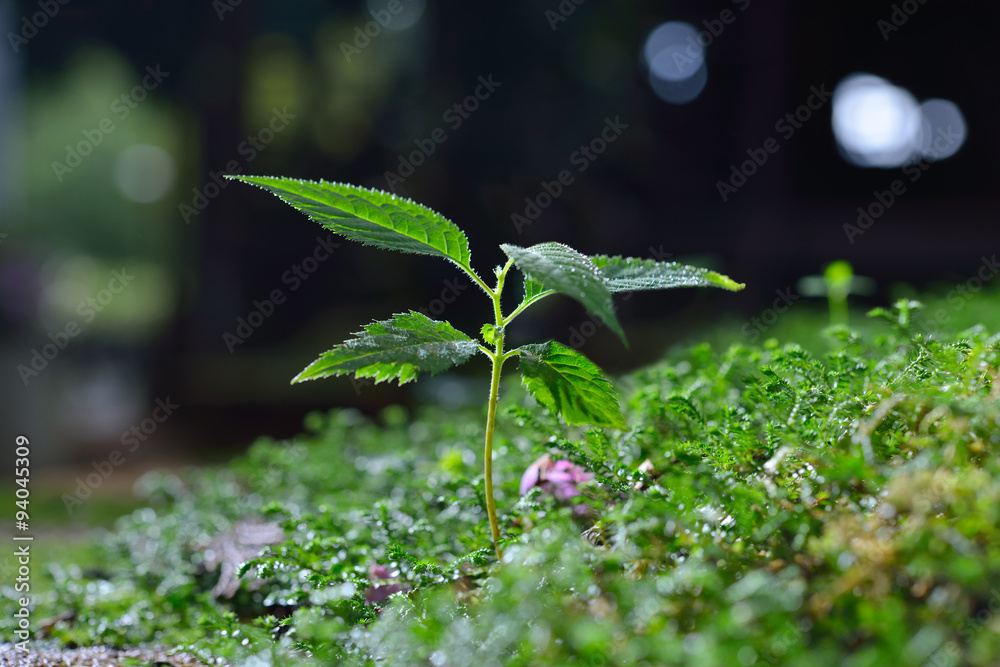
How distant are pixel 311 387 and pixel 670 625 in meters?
4.27

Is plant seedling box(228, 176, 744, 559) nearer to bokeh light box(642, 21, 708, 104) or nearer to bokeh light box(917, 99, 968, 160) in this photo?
bokeh light box(642, 21, 708, 104)

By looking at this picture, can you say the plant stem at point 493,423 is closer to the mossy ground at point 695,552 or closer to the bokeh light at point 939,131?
the mossy ground at point 695,552

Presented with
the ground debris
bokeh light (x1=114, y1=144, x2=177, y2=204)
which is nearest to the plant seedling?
the ground debris

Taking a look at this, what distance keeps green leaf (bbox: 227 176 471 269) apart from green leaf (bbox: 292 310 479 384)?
6 cm

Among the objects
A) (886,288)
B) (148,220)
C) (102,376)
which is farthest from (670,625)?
(148,220)

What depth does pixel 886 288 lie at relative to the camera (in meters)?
4.30
